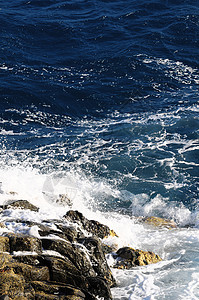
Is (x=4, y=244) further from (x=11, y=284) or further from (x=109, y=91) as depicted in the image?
(x=109, y=91)

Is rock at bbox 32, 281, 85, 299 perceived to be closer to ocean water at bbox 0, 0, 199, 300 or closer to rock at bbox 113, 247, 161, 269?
ocean water at bbox 0, 0, 199, 300

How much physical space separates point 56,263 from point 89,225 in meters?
3.08

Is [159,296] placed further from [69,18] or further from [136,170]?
[69,18]

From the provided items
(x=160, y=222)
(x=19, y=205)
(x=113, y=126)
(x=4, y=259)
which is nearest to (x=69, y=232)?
(x=19, y=205)

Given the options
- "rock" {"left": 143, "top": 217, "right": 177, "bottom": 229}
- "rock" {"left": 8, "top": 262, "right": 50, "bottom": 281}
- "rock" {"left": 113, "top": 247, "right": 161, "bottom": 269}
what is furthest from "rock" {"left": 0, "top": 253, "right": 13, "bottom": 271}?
"rock" {"left": 143, "top": 217, "right": 177, "bottom": 229}

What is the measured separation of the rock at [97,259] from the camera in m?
8.41

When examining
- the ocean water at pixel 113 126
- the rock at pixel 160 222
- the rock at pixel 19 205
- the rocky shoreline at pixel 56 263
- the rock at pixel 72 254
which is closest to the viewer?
the rocky shoreline at pixel 56 263

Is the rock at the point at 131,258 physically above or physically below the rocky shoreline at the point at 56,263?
below

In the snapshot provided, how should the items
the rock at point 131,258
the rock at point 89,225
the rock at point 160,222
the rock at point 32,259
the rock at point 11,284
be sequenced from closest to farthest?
the rock at point 11,284 < the rock at point 32,259 < the rock at point 131,258 < the rock at point 89,225 < the rock at point 160,222

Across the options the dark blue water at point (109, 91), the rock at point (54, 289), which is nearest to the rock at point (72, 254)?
the rock at point (54, 289)

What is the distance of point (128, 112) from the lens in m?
18.0

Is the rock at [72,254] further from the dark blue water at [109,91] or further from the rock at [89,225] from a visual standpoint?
the dark blue water at [109,91]

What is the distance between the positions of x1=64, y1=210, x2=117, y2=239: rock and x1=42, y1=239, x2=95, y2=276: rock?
1.87 m

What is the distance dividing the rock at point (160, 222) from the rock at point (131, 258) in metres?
2.40
